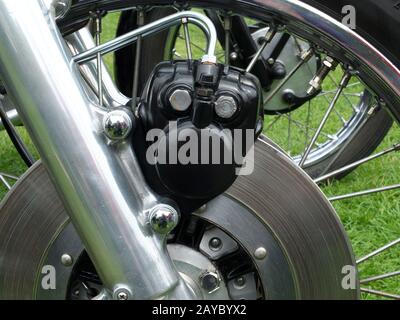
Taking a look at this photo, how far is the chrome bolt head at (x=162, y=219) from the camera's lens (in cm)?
86

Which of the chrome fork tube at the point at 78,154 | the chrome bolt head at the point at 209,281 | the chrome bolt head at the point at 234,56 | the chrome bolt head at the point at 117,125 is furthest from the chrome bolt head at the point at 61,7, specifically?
the chrome bolt head at the point at 234,56

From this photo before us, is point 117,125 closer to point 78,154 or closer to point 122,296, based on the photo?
point 78,154

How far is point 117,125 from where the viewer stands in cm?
85

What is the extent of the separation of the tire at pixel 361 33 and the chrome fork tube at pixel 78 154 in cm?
35

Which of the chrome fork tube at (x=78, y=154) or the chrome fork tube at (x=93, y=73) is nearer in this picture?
the chrome fork tube at (x=78, y=154)

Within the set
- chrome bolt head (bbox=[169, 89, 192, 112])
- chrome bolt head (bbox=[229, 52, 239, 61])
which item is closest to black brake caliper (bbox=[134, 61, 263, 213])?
chrome bolt head (bbox=[169, 89, 192, 112])

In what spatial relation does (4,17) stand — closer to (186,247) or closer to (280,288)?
(186,247)

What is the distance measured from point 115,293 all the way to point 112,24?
3605mm

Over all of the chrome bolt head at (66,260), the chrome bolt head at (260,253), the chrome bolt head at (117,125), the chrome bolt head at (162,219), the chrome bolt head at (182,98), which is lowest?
the chrome bolt head at (162,219)

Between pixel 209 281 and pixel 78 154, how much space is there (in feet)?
0.98

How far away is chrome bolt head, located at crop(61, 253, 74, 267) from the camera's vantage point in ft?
3.35

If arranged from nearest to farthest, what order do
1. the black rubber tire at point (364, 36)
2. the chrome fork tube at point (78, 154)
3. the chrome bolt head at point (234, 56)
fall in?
the chrome fork tube at point (78, 154)
the black rubber tire at point (364, 36)
the chrome bolt head at point (234, 56)

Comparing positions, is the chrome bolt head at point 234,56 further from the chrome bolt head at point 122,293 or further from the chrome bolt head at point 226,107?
the chrome bolt head at point 122,293
